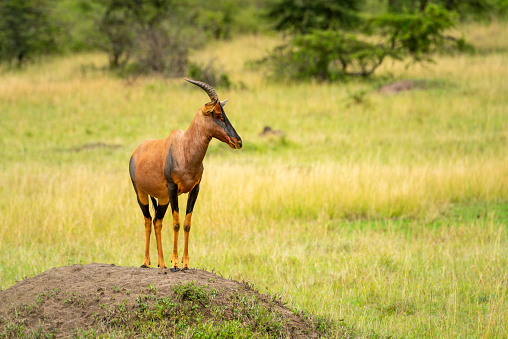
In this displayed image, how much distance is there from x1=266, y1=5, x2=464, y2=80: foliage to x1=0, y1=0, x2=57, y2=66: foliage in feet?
51.5

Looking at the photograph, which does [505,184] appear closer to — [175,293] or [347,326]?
[347,326]

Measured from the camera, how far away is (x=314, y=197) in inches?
404

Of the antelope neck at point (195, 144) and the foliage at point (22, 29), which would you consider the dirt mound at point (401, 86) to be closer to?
the antelope neck at point (195, 144)

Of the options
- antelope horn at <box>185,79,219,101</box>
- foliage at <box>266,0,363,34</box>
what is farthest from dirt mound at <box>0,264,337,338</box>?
foliage at <box>266,0,363,34</box>

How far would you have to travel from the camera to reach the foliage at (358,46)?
2473 centimetres

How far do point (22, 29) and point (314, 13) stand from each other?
55.8 feet

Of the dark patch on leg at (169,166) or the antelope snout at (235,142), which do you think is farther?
the dark patch on leg at (169,166)

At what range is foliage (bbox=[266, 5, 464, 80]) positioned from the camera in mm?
24734

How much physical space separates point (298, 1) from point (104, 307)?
26386 mm

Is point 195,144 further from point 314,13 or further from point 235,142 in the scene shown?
point 314,13

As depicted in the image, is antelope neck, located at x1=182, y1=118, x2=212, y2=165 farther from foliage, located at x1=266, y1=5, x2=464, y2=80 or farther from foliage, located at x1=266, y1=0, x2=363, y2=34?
foliage, located at x1=266, y1=0, x2=363, y2=34

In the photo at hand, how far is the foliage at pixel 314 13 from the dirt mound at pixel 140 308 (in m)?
25.1

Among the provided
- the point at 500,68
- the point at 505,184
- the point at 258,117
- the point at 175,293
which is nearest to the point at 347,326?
the point at 175,293

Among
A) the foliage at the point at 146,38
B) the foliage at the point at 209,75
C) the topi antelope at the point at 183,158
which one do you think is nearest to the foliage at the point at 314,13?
the foliage at the point at 146,38
